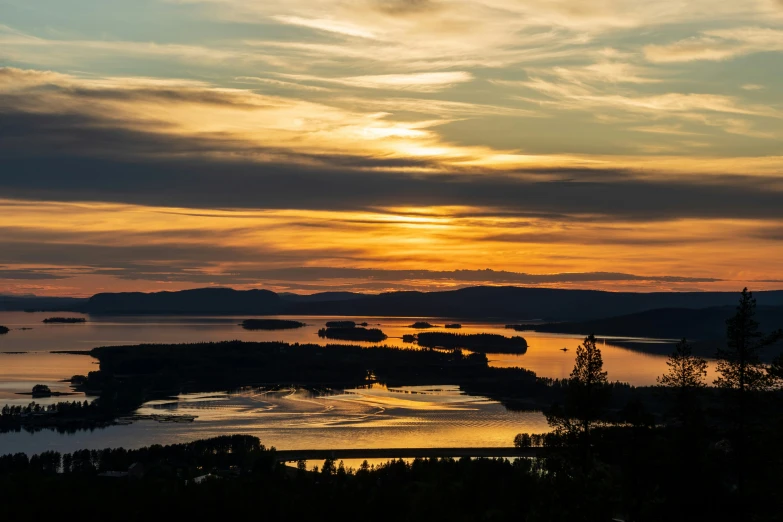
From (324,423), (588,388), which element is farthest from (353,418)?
(588,388)

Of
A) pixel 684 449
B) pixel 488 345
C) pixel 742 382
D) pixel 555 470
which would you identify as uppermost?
pixel 742 382

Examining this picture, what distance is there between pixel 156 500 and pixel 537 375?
9020 centimetres

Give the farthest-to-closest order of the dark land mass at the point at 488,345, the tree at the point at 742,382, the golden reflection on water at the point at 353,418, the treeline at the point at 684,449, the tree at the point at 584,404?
1. the dark land mass at the point at 488,345
2. the golden reflection on water at the point at 353,418
3. the tree at the point at 584,404
4. the tree at the point at 742,382
5. the treeline at the point at 684,449

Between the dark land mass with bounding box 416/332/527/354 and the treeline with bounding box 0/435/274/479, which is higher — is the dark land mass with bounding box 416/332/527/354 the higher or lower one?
the higher one

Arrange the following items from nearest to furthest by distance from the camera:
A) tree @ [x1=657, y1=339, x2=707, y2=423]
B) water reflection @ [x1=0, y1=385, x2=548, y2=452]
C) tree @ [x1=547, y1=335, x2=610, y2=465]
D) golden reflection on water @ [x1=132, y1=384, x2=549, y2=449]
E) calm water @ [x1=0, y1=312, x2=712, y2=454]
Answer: tree @ [x1=547, y1=335, x2=610, y2=465]
tree @ [x1=657, y1=339, x2=707, y2=423]
water reflection @ [x1=0, y1=385, x2=548, y2=452]
calm water @ [x1=0, y1=312, x2=712, y2=454]
golden reflection on water @ [x1=132, y1=384, x2=549, y2=449]

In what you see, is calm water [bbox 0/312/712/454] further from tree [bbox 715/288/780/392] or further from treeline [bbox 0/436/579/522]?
tree [bbox 715/288/780/392]

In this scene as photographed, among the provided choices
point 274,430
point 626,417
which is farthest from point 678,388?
point 274,430

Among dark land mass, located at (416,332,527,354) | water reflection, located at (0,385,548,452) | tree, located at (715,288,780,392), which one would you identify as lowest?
water reflection, located at (0,385,548,452)

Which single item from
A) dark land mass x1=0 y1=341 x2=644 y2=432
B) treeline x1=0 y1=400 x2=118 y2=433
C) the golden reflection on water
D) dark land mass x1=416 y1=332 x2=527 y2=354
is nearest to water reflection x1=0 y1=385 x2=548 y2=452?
the golden reflection on water

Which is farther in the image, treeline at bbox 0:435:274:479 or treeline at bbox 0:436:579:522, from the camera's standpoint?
treeline at bbox 0:435:274:479

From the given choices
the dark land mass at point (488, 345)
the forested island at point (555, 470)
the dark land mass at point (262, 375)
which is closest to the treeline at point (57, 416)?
the dark land mass at point (262, 375)

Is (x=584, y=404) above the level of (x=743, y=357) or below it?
below

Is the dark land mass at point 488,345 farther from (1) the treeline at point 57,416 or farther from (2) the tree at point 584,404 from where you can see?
(2) the tree at point 584,404

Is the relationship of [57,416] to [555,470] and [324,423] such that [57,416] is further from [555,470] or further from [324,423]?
[555,470]
